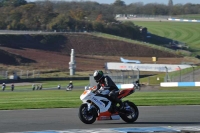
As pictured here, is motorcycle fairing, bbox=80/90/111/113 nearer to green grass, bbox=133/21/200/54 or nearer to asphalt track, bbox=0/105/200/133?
asphalt track, bbox=0/105/200/133

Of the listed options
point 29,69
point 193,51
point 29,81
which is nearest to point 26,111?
point 29,81

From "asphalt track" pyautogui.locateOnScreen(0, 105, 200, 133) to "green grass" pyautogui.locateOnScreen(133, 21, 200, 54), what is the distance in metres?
108

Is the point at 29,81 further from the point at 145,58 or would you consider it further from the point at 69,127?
the point at 69,127

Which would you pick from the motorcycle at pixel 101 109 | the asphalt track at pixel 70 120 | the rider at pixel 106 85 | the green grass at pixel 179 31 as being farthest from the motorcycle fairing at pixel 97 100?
the green grass at pixel 179 31

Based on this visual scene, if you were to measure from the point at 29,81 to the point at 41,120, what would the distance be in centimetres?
5149

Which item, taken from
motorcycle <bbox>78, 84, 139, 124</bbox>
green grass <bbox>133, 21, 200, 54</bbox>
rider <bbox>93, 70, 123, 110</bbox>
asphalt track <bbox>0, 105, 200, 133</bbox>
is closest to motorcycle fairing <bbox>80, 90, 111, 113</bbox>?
motorcycle <bbox>78, 84, 139, 124</bbox>

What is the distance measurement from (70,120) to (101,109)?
126 cm

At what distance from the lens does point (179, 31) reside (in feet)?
472

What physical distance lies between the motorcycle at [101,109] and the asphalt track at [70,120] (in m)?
0.19

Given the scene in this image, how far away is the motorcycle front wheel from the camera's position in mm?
15195

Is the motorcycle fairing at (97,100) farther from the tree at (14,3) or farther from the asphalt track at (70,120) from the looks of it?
the tree at (14,3)

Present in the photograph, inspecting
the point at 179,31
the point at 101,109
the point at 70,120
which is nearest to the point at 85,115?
the point at 101,109

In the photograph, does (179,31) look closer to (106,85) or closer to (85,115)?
(106,85)

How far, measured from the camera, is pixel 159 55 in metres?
104
